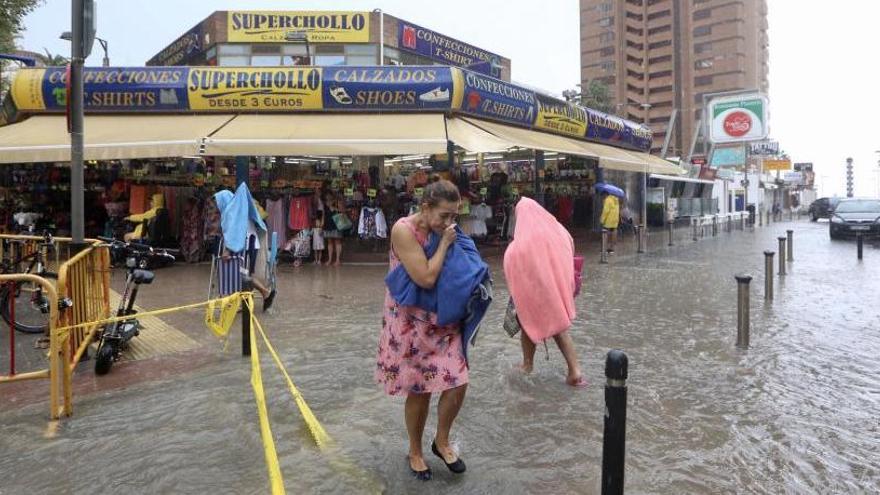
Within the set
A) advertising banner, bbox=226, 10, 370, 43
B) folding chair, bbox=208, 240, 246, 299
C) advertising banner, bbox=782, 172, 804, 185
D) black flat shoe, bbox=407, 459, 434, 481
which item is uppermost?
advertising banner, bbox=226, 10, 370, 43

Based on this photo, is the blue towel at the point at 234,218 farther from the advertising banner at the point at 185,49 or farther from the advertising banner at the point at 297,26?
the advertising banner at the point at 185,49

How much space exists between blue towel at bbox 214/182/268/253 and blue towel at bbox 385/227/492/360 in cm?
454

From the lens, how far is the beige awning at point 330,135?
11.2 metres

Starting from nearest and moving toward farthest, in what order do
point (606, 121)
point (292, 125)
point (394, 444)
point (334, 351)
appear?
point (394, 444), point (334, 351), point (292, 125), point (606, 121)

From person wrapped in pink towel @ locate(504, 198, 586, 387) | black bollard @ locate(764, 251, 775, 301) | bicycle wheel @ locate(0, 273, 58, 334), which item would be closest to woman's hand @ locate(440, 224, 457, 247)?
person wrapped in pink towel @ locate(504, 198, 586, 387)

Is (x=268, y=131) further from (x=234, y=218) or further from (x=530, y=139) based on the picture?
(x=530, y=139)

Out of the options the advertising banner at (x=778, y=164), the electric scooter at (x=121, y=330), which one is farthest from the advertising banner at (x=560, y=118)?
the advertising banner at (x=778, y=164)

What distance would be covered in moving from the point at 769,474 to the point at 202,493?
294cm

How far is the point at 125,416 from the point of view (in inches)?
169

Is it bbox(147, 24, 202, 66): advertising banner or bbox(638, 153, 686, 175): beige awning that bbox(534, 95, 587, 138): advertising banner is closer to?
bbox(638, 153, 686, 175): beige awning

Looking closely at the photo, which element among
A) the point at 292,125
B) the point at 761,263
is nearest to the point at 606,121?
the point at 761,263

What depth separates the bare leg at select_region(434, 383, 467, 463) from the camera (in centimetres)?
333

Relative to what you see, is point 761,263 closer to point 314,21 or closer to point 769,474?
point 769,474

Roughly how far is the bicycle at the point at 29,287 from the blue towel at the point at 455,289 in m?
5.07
